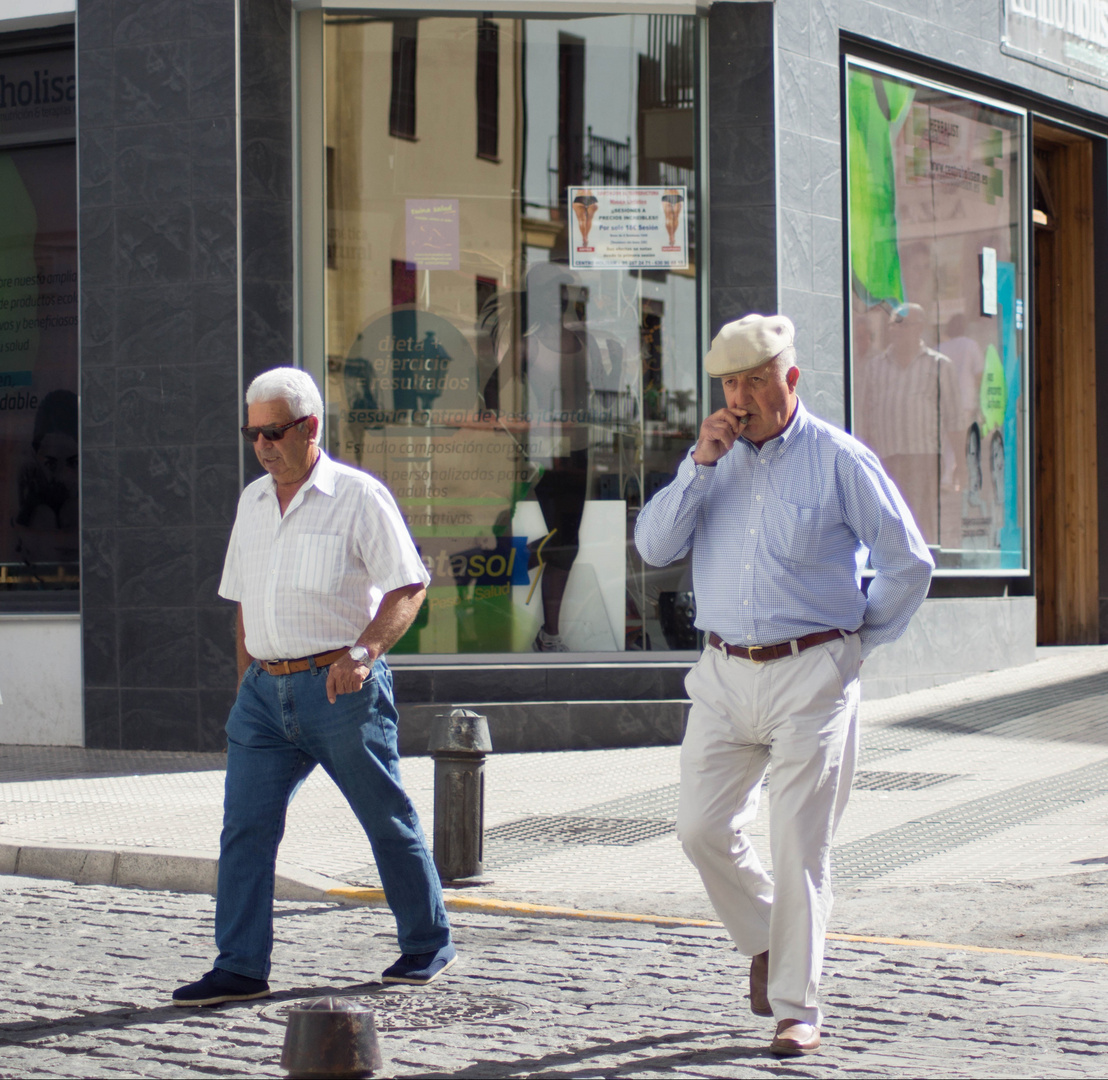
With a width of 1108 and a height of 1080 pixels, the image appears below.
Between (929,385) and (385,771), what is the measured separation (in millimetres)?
8574

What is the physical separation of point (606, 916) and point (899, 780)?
3.32 m

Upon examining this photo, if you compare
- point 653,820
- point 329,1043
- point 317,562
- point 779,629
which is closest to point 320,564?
point 317,562

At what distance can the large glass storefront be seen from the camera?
11227 mm

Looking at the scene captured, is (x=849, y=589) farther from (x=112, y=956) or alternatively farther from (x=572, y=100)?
(x=572, y=100)

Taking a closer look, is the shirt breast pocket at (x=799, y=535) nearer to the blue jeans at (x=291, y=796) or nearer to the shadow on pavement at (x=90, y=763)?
the blue jeans at (x=291, y=796)

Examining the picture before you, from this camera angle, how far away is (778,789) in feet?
14.4

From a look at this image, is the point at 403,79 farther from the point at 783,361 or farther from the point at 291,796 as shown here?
the point at 783,361

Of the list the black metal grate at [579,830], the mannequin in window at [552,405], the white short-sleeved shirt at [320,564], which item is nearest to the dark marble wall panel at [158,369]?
the mannequin in window at [552,405]

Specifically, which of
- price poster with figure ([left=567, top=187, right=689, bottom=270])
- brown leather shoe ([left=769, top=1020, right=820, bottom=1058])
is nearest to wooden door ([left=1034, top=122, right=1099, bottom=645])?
price poster with figure ([left=567, top=187, right=689, bottom=270])

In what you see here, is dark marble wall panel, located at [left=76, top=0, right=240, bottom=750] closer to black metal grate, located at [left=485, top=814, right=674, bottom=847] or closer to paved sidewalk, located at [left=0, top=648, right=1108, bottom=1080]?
paved sidewalk, located at [left=0, top=648, right=1108, bottom=1080]

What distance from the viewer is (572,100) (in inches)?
447

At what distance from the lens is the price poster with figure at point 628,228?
37.1ft

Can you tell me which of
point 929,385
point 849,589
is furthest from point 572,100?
point 849,589

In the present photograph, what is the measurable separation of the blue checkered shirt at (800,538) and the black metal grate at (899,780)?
4441 mm
